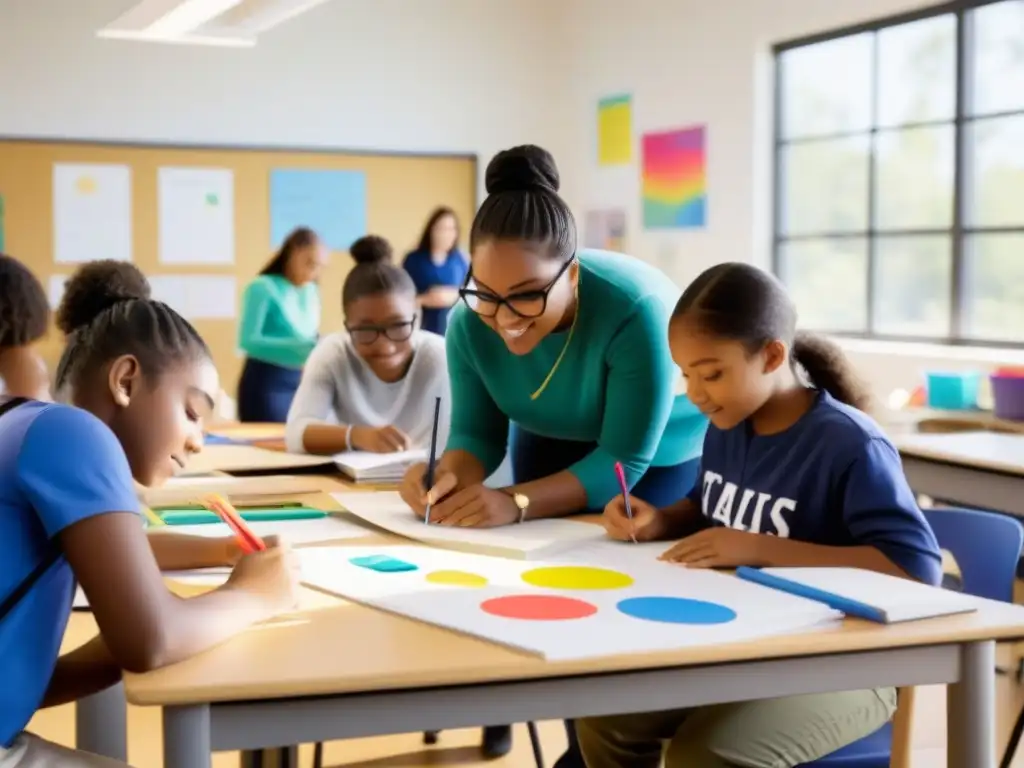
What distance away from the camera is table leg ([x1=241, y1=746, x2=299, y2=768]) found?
2031 mm

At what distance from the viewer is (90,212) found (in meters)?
6.71

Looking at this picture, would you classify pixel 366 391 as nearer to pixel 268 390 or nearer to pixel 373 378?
pixel 373 378

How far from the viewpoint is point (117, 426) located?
57.5 inches

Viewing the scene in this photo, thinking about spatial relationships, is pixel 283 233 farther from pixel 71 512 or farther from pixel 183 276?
pixel 71 512

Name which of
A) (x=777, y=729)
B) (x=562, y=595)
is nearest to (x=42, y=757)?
(x=562, y=595)

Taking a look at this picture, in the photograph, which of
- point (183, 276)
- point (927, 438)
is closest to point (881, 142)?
point (927, 438)

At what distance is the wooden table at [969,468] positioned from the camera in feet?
9.76

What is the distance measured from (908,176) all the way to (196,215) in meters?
3.68

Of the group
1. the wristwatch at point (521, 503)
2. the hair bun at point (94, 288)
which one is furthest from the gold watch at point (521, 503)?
the hair bun at point (94, 288)

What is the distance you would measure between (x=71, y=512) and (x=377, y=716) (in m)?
0.37

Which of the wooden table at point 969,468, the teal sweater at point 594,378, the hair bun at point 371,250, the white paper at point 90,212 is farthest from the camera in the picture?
the white paper at point 90,212

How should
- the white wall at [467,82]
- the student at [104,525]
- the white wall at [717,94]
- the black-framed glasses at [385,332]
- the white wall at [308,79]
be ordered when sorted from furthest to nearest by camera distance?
the white wall at [308,79] < the white wall at [467,82] < the white wall at [717,94] < the black-framed glasses at [385,332] < the student at [104,525]

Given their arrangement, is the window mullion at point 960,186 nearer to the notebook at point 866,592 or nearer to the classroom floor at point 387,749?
the classroom floor at point 387,749

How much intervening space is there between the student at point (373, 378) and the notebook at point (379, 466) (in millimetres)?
147
